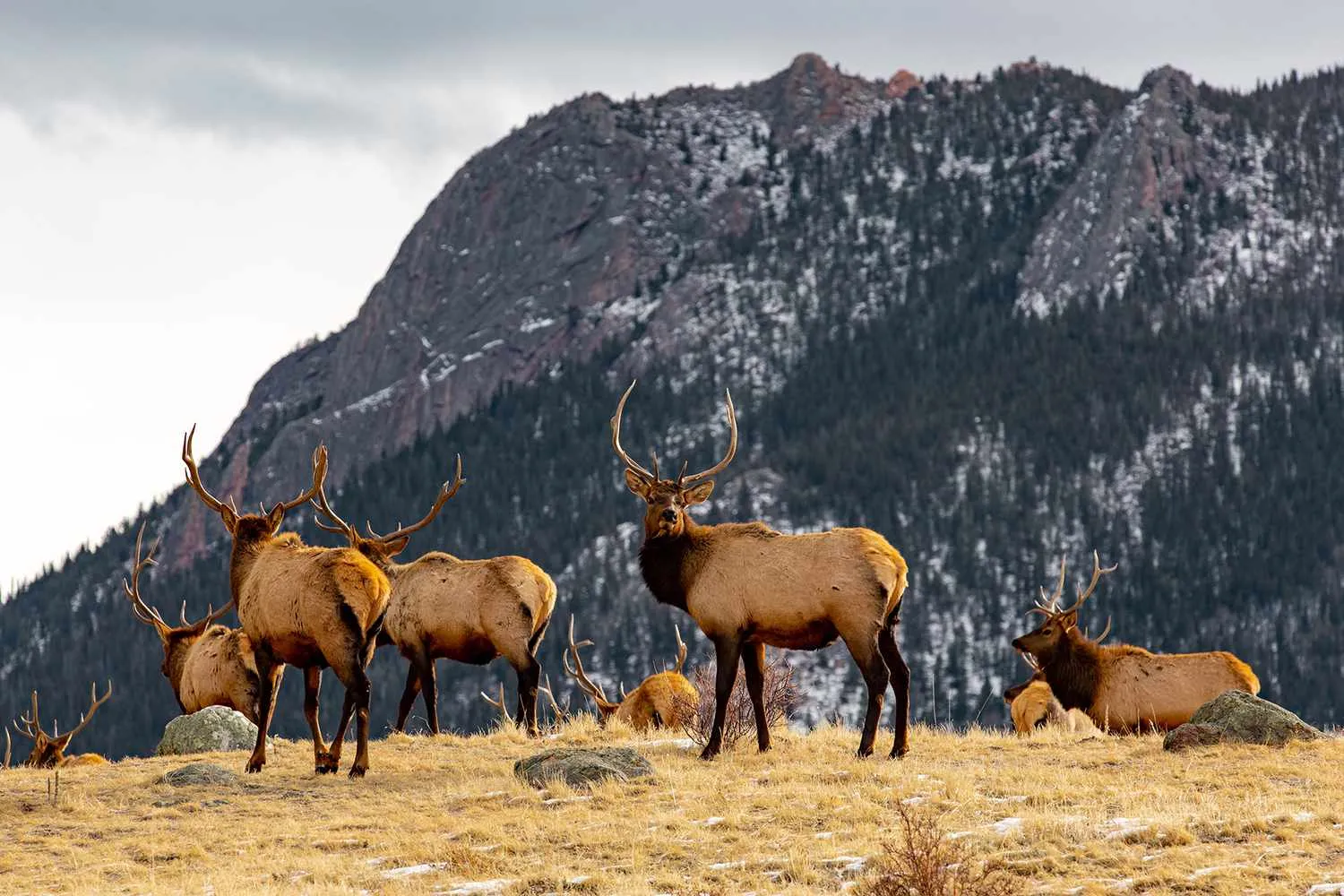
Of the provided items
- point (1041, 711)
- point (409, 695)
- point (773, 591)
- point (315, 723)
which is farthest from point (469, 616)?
point (1041, 711)

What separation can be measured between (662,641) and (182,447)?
13995 centimetres

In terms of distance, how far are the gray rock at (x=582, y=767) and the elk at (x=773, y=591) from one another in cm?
115

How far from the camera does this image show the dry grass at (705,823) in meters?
11.5

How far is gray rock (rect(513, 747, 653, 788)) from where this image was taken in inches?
574

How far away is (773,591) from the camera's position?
52.4 ft

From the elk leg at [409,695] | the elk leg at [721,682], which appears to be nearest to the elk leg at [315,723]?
the elk leg at [409,695]

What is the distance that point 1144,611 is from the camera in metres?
158

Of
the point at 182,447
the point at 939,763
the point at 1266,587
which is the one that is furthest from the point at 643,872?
the point at 1266,587

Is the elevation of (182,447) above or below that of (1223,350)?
below

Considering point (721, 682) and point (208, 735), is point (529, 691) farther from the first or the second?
point (721, 682)

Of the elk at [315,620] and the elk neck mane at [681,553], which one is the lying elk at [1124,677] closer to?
the elk neck mane at [681,553]

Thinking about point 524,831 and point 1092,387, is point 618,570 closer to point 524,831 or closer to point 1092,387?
point 1092,387

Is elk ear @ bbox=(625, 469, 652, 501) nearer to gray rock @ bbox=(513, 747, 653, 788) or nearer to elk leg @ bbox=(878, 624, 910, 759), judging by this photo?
elk leg @ bbox=(878, 624, 910, 759)

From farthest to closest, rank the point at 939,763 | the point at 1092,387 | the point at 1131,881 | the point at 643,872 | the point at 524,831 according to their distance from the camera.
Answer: the point at 1092,387, the point at 939,763, the point at 524,831, the point at 643,872, the point at 1131,881
